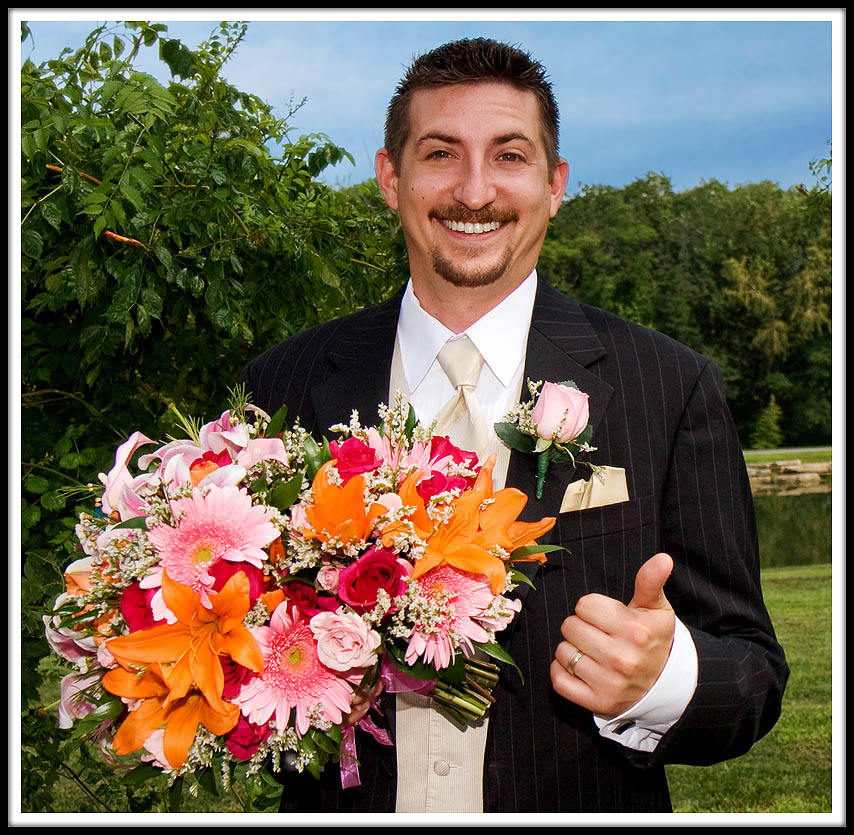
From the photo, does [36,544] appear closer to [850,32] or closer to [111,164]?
[111,164]

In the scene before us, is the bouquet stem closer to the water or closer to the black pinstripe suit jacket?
the black pinstripe suit jacket

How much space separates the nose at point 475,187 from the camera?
2.42 meters

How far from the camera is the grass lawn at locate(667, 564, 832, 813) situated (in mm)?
6496

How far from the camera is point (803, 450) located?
21.4 m

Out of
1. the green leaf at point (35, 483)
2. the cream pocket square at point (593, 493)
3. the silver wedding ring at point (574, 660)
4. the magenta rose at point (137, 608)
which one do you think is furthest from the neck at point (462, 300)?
the green leaf at point (35, 483)

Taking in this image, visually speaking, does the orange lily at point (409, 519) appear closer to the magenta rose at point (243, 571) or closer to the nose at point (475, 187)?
the magenta rose at point (243, 571)

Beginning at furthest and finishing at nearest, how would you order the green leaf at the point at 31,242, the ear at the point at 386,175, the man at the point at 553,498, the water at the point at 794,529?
the water at the point at 794,529 → the green leaf at the point at 31,242 → the ear at the point at 386,175 → the man at the point at 553,498

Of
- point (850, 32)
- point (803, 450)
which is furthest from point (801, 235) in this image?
point (850, 32)

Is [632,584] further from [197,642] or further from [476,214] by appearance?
[197,642]

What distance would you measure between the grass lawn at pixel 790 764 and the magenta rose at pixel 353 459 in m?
5.28

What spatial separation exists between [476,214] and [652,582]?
1.03 m

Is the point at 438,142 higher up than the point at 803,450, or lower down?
higher up

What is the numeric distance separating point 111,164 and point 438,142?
1178 millimetres

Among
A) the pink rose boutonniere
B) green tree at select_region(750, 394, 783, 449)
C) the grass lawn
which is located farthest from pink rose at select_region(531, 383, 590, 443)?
green tree at select_region(750, 394, 783, 449)
